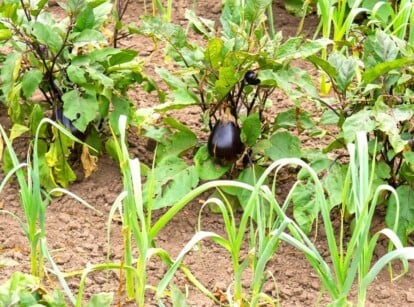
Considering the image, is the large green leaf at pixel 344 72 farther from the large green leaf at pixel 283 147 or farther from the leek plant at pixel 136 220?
the leek plant at pixel 136 220

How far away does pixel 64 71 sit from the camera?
312cm

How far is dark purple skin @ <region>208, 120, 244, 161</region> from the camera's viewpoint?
302 centimetres

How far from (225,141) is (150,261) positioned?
17.5 inches

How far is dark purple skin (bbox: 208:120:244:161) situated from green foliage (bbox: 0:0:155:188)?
1.07 ft

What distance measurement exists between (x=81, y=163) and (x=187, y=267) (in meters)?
0.65

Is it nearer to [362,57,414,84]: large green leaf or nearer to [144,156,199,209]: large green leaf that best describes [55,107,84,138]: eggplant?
[144,156,199,209]: large green leaf

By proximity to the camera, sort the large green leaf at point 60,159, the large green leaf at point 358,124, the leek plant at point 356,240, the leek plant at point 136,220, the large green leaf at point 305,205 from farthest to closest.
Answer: the large green leaf at point 60,159 → the large green leaf at point 305,205 → the large green leaf at point 358,124 → the leek plant at point 136,220 → the leek plant at point 356,240

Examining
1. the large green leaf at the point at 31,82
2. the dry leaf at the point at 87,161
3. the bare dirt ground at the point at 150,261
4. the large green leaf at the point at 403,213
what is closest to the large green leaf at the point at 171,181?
the bare dirt ground at the point at 150,261

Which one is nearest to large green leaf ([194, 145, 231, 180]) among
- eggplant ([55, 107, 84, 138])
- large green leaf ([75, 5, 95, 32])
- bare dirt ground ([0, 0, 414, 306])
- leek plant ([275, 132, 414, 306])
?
bare dirt ground ([0, 0, 414, 306])

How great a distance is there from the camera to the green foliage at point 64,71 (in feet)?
9.84

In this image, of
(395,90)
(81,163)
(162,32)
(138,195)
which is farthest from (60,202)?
(395,90)

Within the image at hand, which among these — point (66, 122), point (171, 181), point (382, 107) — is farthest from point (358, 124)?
point (66, 122)

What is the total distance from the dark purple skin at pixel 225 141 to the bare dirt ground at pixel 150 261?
0.70 feet

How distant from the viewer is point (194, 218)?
3.12 metres
